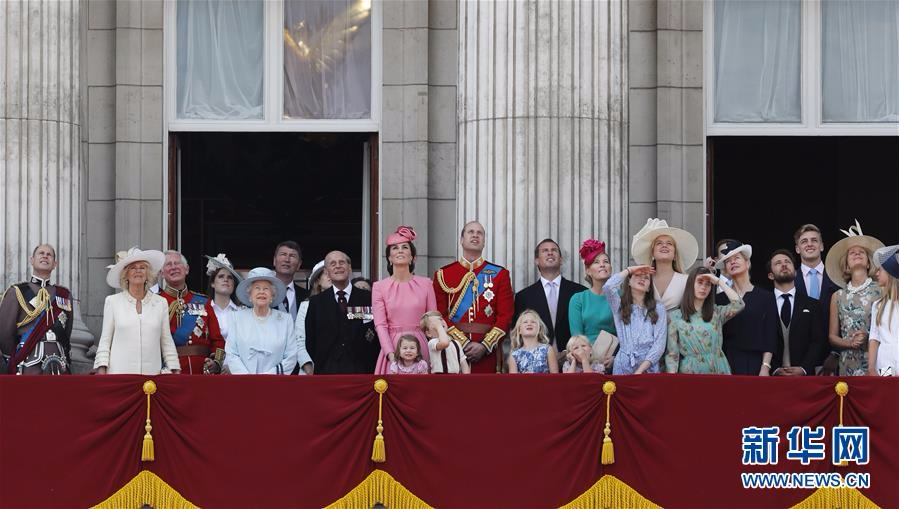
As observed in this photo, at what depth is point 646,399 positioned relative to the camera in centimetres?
1316

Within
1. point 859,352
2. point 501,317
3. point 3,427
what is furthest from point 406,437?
point 859,352

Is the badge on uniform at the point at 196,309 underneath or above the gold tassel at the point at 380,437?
above

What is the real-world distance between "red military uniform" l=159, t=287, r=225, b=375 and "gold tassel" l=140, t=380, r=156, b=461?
1579 mm

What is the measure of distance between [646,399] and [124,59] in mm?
7360

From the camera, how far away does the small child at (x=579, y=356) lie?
13.8 meters

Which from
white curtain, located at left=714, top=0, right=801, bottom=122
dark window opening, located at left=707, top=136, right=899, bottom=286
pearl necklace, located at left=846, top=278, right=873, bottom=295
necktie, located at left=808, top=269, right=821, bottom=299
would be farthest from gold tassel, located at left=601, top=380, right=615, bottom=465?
dark window opening, located at left=707, top=136, right=899, bottom=286

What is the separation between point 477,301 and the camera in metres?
14.8

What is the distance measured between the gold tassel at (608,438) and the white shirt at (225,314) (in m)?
3.69

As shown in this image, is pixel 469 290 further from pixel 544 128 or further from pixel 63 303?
pixel 63 303

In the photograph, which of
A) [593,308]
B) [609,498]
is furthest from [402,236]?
[609,498]

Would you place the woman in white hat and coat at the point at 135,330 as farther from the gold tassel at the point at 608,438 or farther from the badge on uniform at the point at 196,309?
the gold tassel at the point at 608,438

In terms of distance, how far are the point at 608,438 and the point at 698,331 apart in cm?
137

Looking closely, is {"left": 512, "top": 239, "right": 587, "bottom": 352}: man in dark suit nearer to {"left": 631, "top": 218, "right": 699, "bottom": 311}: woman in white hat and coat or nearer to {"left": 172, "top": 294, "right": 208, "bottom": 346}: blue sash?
{"left": 631, "top": 218, "right": 699, "bottom": 311}: woman in white hat and coat

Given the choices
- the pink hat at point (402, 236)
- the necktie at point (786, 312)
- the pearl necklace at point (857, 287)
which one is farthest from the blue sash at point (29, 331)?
the pearl necklace at point (857, 287)
